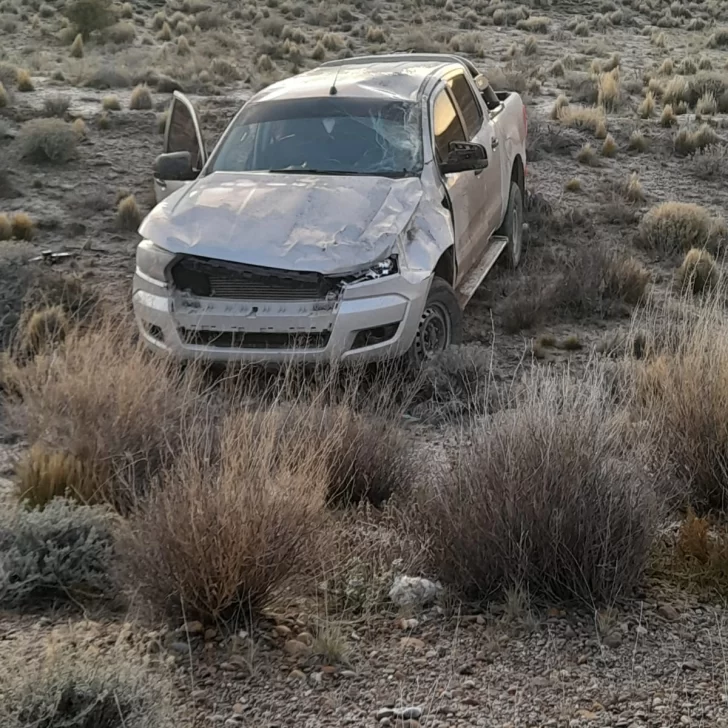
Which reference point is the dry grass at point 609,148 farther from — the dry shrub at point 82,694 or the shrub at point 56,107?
the dry shrub at point 82,694

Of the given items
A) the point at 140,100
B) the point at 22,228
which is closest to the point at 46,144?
the point at 22,228

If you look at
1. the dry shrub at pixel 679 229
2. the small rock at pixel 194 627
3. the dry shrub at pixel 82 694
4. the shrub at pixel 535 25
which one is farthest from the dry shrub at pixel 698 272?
the shrub at pixel 535 25

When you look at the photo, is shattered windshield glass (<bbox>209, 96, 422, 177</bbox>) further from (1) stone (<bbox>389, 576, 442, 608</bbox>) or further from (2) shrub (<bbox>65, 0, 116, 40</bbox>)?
(2) shrub (<bbox>65, 0, 116, 40</bbox>)

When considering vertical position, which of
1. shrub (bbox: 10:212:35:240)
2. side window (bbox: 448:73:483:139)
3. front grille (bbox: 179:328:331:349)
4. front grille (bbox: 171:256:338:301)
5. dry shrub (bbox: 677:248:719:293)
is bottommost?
shrub (bbox: 10:212:35:240)

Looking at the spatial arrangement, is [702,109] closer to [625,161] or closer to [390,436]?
[625,161]

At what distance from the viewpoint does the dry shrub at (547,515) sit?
3861mm

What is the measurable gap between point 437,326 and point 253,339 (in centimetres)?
133

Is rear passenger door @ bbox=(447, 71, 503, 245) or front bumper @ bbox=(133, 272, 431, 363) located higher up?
rear passenger door @ bbox=(447, 71, 503, 245)

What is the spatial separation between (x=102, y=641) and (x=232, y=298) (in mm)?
3002

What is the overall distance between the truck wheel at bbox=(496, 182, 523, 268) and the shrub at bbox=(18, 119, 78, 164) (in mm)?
6665

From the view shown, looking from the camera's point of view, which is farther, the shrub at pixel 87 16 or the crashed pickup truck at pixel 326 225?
the shrub at pixel 87 16

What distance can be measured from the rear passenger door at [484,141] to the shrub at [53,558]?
4798mm

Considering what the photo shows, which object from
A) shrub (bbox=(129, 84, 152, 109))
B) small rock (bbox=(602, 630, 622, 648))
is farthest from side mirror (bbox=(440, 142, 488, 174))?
shrub (bbox=(129, 84, 152, 109))

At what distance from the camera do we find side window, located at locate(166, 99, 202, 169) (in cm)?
809
